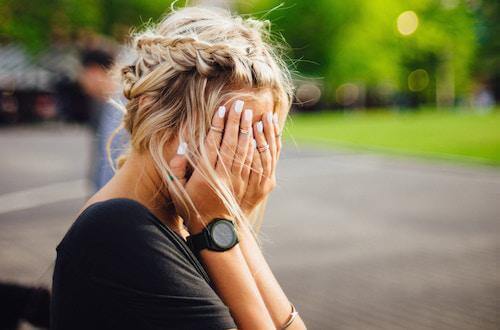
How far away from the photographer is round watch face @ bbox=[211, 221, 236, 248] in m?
1.46

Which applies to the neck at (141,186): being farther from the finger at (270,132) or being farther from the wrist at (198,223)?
the finger at (270,132)

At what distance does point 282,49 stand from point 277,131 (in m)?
0.54

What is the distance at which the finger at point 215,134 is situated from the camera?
4.95ft

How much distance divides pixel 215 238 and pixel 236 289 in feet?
0.49

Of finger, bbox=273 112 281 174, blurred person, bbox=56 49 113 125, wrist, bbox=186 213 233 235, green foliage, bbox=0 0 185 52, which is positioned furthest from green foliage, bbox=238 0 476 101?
wrist, bbox=186 213 233 235

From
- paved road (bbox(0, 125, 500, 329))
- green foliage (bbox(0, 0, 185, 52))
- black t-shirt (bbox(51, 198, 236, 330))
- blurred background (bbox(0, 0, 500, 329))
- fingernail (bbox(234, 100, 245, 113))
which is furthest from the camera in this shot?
green foliage (bbox(0, 0, 185, 52))

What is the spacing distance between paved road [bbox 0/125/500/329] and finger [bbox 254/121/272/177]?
2.69 ft

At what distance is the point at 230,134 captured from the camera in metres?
1.53

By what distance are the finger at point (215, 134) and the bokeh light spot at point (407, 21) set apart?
52.2 meters

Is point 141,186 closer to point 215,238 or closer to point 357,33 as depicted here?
point 215,238

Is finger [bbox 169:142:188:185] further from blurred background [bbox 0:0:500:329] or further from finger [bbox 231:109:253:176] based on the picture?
blurred background [bbox 0:0:500:329]

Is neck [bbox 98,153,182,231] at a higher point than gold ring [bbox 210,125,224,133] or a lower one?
lower

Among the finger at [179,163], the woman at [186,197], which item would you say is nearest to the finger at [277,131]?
the woman at [186,197]

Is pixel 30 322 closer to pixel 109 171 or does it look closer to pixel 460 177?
pixel 109 171
